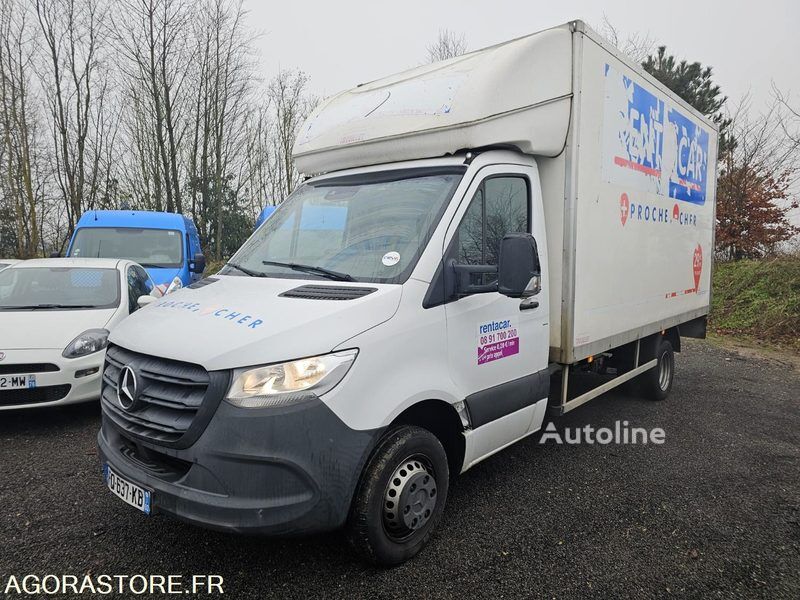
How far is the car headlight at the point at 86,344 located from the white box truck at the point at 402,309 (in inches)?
86.4

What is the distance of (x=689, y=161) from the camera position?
586 centimetres

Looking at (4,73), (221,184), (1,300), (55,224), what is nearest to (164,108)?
(221,184)

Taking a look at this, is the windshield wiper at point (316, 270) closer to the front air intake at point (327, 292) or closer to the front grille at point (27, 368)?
the front air intake at point (327, 292)

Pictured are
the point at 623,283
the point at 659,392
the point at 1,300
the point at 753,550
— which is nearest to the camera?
the point at 753,550

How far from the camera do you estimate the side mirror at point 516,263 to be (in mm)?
2943

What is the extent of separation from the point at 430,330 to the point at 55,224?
26.3 metres

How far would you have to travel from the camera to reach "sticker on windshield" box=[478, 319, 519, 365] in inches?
130

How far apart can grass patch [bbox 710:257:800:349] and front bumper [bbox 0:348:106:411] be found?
469 inches

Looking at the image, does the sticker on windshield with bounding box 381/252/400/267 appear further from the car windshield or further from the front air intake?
the car windshield

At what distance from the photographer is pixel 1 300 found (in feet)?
18.2

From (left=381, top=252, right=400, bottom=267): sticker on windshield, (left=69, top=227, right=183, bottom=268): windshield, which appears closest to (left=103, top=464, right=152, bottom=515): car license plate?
(left=381, top=252, right=400, bottom=267): sticker on windshield

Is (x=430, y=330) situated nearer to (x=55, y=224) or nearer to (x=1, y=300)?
(x=1, y=300)

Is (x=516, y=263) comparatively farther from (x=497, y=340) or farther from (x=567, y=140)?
(x=567, y=140)

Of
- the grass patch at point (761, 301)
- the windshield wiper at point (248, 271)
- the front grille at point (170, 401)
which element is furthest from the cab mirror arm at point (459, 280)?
the grass patch at point (761, 301)
